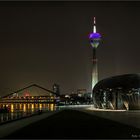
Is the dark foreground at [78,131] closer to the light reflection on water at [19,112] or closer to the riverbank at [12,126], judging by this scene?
the riverbank at [12,126]

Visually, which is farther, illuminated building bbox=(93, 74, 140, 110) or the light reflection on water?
illuminated building bbox=(93, 74, 140, 110)

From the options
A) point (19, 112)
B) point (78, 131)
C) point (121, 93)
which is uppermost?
point (121, 93)

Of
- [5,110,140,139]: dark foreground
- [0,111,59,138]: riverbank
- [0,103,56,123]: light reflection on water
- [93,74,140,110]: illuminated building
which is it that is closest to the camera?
[5,110,140,139]: dark foreground

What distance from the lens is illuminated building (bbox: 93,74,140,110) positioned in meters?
65.2

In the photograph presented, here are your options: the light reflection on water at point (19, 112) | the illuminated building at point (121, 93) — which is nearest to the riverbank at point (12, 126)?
the light reflection on water at point (19, 112)

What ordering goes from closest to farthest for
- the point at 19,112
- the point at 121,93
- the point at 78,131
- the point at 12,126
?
the point at 78,131
the point at 12,126
the point at 19,112
the point at 121,93

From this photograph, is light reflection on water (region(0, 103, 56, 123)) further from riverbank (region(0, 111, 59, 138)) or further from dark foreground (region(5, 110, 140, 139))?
dark foreground (region(5, 110, 140, 139))

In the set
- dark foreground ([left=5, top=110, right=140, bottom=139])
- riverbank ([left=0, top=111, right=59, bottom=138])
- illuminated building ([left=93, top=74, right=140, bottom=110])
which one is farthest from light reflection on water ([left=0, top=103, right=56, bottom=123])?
illuminated building ([left=93, top=74, right=140, bottom=110])

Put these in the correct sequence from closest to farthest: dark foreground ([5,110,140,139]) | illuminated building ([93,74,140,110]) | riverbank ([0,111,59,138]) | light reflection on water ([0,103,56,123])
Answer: dark foreground ([5,110,140,139])
riverbank ([0,111,59,138])
light reflection on water ([0,103,56,123])
illuminated building ([93,74,140,110])

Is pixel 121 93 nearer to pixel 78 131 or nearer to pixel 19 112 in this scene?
pixel 19 112

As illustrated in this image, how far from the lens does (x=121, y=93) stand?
67062 millimetres

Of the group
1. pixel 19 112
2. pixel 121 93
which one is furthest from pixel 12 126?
pixel 121 93

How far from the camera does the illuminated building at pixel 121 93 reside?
65.2 metres

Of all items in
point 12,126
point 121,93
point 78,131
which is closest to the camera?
point 78,131
